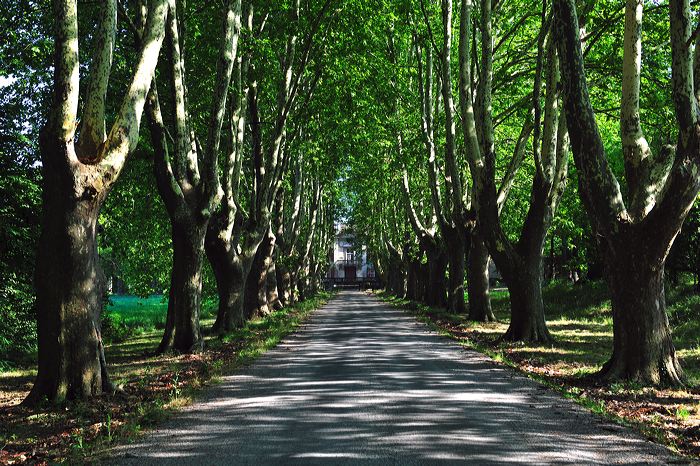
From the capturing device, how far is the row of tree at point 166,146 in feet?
28.7

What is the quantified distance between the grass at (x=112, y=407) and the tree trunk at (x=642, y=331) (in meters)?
6.08

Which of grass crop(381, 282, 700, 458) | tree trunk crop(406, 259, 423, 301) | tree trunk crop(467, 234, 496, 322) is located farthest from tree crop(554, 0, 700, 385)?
tree trunk crop(406, 259, 423, 301)

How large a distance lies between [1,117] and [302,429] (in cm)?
1364

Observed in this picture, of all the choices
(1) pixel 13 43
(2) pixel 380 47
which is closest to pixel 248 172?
(2) pixel 380 47

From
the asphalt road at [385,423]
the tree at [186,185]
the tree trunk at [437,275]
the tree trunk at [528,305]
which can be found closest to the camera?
the asphalt road at [385,423]

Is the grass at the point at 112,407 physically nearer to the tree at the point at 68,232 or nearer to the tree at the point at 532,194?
the tree at the point at 68,232

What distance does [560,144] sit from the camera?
15.9m

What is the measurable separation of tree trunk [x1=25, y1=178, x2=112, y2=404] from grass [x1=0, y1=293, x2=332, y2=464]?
0.37 meters

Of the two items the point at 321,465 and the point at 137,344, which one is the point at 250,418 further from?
the point at 137,344

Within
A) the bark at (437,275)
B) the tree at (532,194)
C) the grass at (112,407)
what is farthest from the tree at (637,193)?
the bark at (437,275)

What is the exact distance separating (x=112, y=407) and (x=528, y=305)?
34.8 ft

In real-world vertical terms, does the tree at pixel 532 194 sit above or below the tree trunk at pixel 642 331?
above

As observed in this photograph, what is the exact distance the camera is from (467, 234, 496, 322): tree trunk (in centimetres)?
2342

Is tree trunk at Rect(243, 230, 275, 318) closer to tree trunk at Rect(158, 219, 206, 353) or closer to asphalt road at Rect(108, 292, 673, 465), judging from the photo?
tree trunk at Rect(158, 219, 206, 353)
